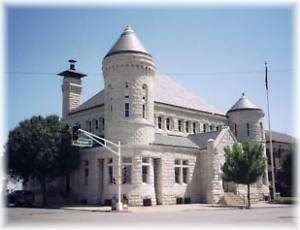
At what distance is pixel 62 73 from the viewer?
178 ft

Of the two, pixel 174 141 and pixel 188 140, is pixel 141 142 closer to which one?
pixel 174 141

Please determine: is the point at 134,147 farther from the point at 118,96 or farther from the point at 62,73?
the point at 62,73

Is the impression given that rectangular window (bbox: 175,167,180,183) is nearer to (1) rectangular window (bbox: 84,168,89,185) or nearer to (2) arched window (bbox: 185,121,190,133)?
(2) arched window (bbox: 185,121,190,133)

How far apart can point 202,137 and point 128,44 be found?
15.6 metres

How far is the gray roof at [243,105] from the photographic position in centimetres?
5809

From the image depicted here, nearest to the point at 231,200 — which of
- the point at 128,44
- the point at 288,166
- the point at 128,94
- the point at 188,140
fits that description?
the point at 188,140

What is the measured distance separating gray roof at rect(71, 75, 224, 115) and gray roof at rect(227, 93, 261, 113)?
8.38ft

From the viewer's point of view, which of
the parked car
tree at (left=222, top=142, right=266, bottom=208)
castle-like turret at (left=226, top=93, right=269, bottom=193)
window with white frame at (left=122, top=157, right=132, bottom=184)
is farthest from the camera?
castle-like turret at (left=226, top=93, right=269, bottom=193)

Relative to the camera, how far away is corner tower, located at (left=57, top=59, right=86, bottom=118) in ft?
178

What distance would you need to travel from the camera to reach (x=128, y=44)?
43.9 meters

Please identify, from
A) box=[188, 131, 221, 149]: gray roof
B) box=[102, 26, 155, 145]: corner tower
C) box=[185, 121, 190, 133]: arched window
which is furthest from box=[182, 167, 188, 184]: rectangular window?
box=[185, 121, 190, 133]: arched window

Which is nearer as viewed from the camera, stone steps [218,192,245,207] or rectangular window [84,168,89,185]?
rectangular window [84,168,89,185]

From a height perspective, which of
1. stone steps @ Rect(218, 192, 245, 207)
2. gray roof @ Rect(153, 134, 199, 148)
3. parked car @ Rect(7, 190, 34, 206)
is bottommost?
stone steps @ Rect(218, 192, 245, 207)

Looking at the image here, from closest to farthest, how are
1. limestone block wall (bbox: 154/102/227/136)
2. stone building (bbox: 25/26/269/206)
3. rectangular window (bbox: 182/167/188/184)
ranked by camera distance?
stone building (bbox: 25/26/269/206) → rectangular window (bbox: 182/167/188/184) → limestone block wall (bbox: 154/102/227/136)
